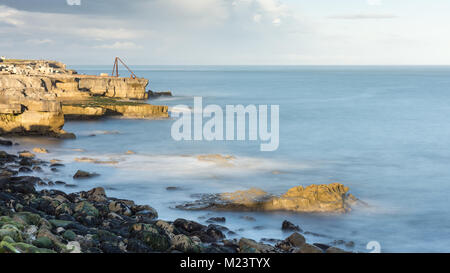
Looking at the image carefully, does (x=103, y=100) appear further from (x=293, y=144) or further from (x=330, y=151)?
(x=330, y=151)

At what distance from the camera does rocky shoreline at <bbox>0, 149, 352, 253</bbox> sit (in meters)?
9.77

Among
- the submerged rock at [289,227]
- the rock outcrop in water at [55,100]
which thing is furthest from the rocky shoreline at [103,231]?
the rock outcrop in water at [55,100]

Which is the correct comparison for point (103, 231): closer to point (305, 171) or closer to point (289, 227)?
point (289, 227)

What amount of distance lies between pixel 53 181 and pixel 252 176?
27.4ft

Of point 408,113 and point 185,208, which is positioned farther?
point 408,113

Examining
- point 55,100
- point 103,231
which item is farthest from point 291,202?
point 55,100

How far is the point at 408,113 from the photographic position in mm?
51531

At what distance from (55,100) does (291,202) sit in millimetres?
18843

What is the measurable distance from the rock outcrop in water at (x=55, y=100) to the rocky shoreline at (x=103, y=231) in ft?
50.4

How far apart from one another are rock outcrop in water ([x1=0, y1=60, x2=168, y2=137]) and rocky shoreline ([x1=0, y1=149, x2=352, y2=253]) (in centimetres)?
1537

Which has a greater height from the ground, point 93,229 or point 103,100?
point 103,100

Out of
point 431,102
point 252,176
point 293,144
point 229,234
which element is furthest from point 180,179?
point 431,102

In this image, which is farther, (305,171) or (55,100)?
(55,100)

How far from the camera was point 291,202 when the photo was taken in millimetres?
16375
